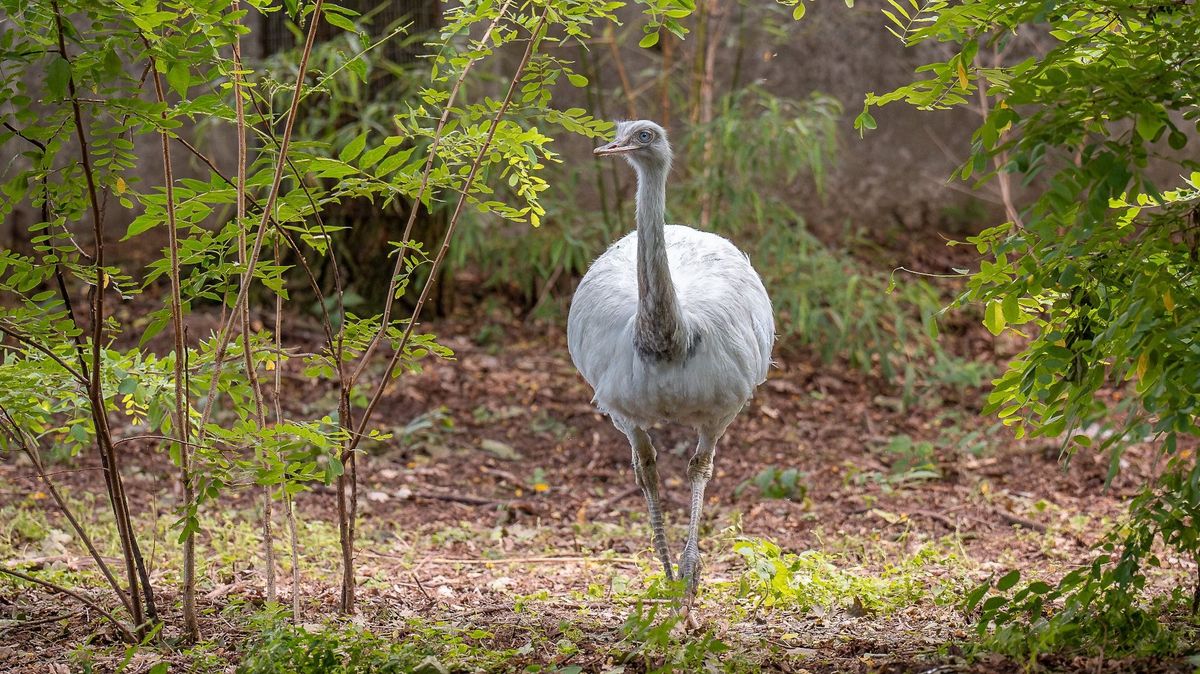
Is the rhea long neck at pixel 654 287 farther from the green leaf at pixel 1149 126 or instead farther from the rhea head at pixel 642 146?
the green leaf at pixel 1149 126

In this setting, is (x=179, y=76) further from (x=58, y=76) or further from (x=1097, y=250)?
(x=1097, y=250)

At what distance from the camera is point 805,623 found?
4.06 m

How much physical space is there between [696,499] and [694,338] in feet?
2.64

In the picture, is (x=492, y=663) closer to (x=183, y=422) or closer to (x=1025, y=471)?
(x=183, y=422)

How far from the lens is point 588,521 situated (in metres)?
6.17

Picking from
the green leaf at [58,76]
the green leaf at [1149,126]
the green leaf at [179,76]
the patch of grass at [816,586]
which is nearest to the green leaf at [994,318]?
the green leaf at [1149,126]

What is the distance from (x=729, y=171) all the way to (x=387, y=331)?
5.34m

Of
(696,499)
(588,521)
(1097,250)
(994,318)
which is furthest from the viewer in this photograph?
(588,521)

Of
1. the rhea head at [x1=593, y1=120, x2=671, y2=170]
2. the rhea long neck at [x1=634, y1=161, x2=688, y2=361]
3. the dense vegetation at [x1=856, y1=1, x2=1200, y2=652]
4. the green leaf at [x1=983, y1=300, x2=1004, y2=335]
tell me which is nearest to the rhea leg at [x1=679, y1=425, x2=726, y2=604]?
the rhea long neck at [x1=634, y1=161, x2=688, y2=361]

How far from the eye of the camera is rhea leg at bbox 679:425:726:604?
4.53 m

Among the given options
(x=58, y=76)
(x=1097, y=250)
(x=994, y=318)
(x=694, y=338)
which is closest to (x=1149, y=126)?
(x=1097, y=250)

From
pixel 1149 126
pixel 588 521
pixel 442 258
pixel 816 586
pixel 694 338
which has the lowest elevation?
pixel 588 521

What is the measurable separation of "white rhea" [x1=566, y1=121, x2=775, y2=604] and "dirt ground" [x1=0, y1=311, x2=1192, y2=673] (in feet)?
1.77

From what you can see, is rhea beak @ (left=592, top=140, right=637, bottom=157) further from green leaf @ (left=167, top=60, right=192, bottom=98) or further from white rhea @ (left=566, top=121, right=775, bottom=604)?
green leaf @ (left=167, top=60, right=192, bottom=98)
